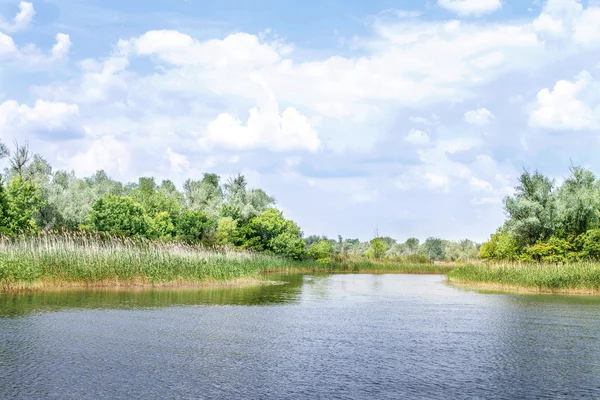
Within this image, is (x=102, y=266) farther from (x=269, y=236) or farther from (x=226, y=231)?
(x=269, y=236)

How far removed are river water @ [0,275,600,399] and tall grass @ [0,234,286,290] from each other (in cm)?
239

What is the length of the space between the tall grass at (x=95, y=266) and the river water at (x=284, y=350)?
2.39 meters

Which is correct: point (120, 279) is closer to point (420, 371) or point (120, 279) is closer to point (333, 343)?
point (333, 343)

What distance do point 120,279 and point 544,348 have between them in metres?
22.0

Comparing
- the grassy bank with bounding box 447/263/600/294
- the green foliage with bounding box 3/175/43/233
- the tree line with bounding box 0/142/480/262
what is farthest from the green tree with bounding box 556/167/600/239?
the green foliage with bounding box 3/175/43/233

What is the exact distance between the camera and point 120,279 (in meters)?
30.0

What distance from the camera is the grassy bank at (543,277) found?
116ft

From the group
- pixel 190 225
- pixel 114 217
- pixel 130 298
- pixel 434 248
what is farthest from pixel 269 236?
pixel 434 248

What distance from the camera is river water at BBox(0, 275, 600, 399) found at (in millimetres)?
10680

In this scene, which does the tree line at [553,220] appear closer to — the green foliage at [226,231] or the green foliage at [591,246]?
the green foliage at [591,246]

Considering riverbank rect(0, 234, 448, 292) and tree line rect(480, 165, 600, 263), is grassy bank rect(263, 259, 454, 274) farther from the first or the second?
riverbank rect(0, 234, 448, 292)

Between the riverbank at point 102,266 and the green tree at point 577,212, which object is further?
the green tree at point 577,212

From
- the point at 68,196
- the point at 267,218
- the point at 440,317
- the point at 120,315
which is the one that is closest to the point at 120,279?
the point at 120,315

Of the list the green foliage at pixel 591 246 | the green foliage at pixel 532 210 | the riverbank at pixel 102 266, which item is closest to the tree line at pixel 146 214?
the riverbank at pixel 102 266
